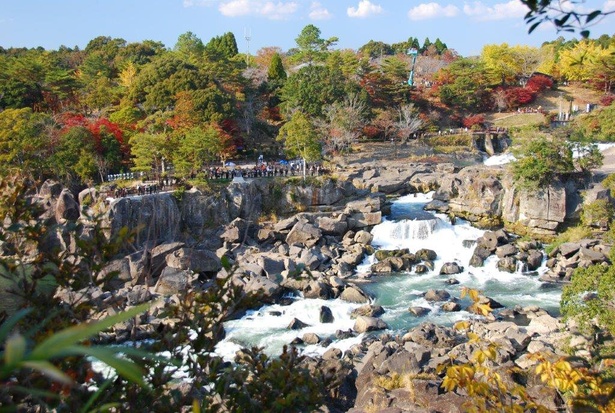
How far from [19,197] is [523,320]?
58.1 feet

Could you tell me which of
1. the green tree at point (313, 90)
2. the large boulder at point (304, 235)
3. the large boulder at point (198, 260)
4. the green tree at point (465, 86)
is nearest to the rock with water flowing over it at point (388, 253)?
the large boulder at point (304, 235)

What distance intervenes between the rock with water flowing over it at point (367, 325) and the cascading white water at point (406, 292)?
42cm

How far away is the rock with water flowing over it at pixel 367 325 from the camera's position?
17.6 m

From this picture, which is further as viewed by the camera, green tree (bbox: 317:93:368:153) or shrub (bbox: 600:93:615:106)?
shrub (bbox: 600:93:615:106)

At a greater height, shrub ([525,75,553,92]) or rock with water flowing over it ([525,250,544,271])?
shrub ([525,75,553,92])

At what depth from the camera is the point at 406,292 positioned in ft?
69.4

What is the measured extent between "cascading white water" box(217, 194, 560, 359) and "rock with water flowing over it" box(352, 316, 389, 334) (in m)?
0.42

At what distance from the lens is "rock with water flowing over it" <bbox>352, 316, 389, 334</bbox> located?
57.7 ft

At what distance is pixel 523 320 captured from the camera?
59.7 ft

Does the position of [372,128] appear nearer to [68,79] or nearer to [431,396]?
Result: [68,79]

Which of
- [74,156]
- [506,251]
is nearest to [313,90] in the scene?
[74,156]

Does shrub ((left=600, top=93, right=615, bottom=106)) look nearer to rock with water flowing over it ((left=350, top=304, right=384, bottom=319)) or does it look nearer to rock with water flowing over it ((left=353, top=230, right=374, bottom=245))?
rock with water flowing over it ((left=353, top=230, right=374, bottom=245))

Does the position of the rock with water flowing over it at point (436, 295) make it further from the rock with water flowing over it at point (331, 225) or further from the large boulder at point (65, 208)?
the large boulder at point (65, 208)

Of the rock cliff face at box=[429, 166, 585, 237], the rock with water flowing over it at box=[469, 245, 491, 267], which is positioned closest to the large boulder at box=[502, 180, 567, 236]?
the rock cliff face at box=[429, 166, 585, 237]
